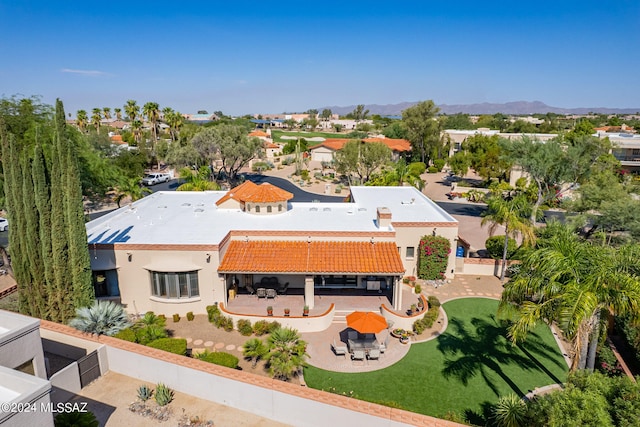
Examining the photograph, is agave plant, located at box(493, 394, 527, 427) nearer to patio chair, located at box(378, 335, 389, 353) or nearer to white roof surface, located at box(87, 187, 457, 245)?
patio chair, located at box(378, 335, 389, 353)

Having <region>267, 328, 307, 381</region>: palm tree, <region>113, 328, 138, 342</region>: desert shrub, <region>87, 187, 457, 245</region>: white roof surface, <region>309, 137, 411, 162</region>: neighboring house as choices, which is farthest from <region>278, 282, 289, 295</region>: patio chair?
<region>309, 137, 411, 162</region>: neighboring house

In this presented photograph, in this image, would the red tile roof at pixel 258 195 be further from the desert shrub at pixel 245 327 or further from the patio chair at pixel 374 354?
the patio chair at pixel 374 354

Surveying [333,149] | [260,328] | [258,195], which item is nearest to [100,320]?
A: [260,328]

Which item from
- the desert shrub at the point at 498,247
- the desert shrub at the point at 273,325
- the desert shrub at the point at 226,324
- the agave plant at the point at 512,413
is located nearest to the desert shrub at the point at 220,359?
the desert shrub at the point at 273,325

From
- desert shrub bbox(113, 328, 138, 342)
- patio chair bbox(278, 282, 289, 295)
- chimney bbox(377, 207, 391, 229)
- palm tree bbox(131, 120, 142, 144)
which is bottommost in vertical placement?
patio chair bbox(278, 282, 289, 295)

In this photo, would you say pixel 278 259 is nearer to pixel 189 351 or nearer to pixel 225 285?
pixel 225 285

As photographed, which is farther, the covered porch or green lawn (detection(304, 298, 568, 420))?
the covered porch

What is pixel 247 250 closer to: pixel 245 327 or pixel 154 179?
pixel 245 327

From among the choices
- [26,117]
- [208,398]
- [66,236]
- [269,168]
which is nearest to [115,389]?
[208,398]
